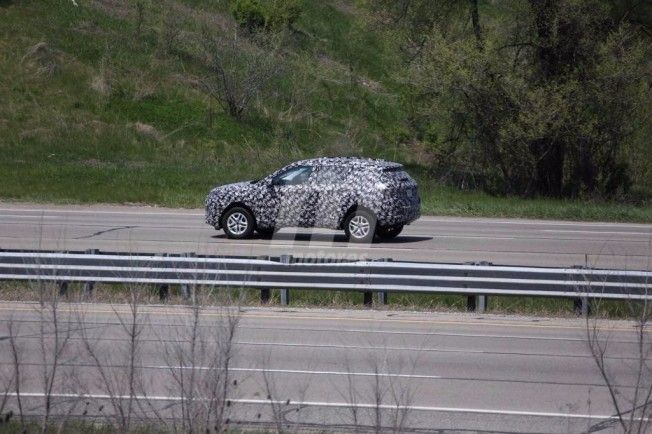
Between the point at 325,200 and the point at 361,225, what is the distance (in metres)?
0.93

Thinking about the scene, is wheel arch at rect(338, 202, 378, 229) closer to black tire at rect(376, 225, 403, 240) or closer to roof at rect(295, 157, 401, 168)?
black tire at rect(376, 225, 403, 240)

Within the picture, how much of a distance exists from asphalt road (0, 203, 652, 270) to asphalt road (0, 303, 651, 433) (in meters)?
5.14

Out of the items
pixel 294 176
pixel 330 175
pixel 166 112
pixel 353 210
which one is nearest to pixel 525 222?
pixel 353 210

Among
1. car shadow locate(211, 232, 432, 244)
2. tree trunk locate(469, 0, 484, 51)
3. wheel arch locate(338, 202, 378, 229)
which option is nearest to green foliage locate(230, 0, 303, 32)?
tree trunk locate(469, 0, 484, 51)

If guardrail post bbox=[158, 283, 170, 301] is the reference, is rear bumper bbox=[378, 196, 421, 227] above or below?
above

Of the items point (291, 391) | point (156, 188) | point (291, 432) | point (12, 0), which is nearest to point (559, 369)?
point (291, 391)

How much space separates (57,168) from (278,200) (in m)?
15.0

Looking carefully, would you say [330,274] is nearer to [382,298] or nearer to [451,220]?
[382,298]

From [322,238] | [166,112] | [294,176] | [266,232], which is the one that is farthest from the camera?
[166,112]

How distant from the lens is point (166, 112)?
4412 cm

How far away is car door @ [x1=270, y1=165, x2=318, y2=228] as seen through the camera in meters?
21.5

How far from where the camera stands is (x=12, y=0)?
50.6 meters

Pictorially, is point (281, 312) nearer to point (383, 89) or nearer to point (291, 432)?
point (291, 432)

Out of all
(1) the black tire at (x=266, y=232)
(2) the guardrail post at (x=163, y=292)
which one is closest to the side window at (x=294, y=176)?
(1) the black tire at (x=266, y=232)
